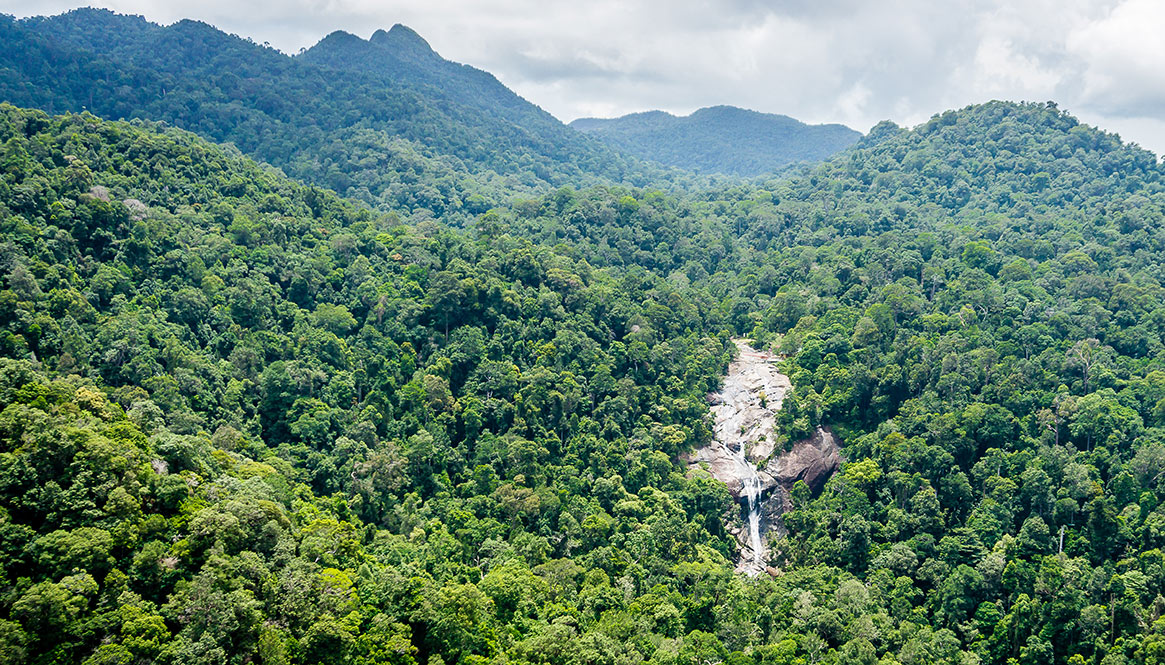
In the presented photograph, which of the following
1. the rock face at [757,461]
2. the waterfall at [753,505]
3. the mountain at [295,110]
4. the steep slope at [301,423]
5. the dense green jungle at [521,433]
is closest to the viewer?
the steep slope at [301,423]

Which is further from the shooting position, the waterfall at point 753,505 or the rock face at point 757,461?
the rock face at point 757,461

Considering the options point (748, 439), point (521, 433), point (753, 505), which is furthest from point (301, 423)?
point (748, 439)

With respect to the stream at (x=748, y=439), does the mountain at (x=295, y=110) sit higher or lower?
higher

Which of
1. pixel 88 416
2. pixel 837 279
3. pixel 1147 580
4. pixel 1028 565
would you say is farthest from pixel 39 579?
pixel 837 279

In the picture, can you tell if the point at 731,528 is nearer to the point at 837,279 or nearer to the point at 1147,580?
the point at 1147,580

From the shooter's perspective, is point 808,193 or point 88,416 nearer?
point 88,416

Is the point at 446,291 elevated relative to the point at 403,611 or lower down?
elevated

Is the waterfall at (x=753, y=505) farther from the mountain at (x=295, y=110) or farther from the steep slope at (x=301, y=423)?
the mountain at (x=295, y=110)

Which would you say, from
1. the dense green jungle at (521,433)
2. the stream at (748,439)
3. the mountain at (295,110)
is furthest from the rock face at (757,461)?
the mountain at (295,110)

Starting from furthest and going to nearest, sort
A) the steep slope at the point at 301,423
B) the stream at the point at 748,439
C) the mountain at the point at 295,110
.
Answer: the mountain at the point at 295,110, the stream at the point at 748,439, the steep slope at the point at 301,423
